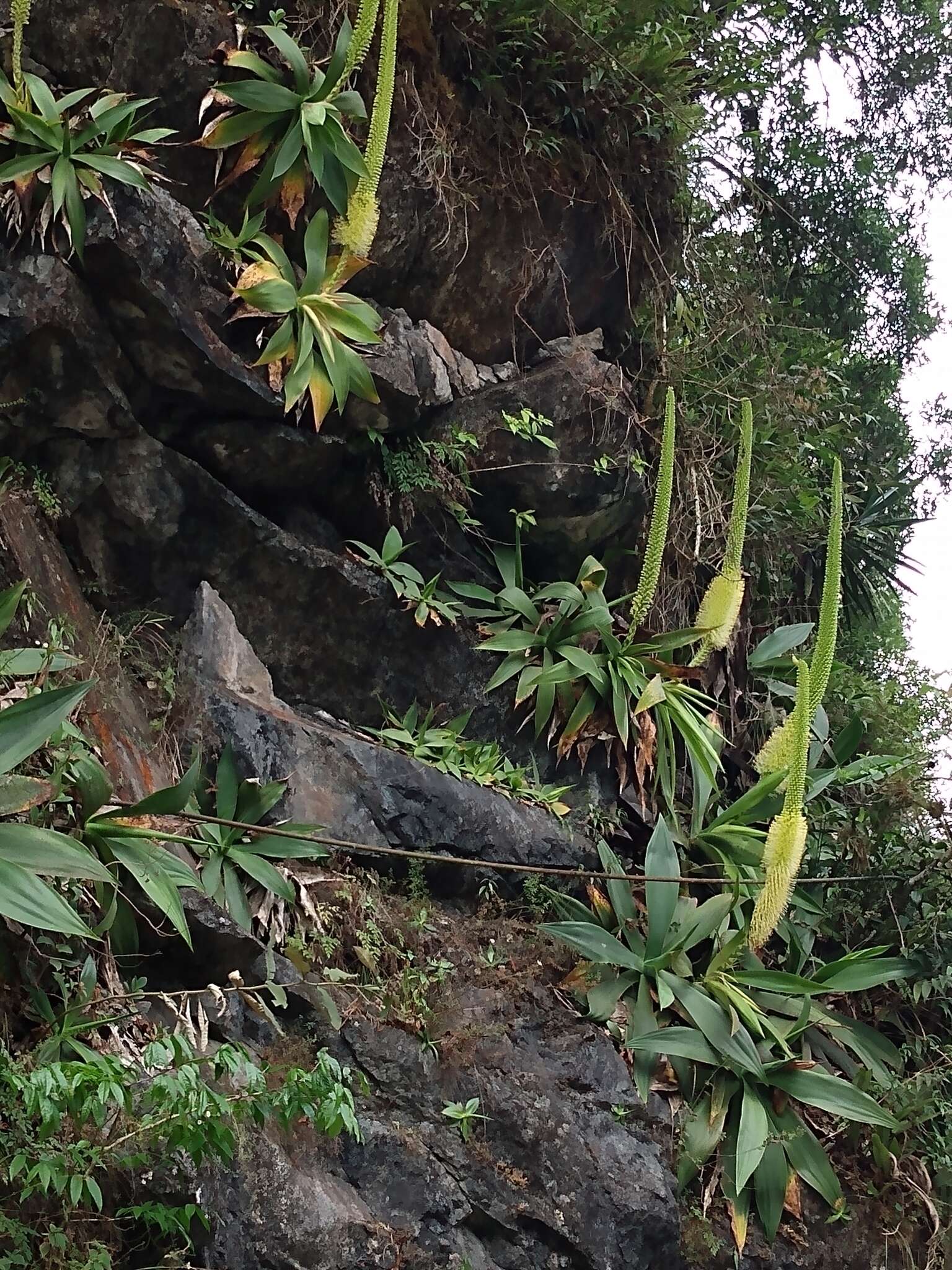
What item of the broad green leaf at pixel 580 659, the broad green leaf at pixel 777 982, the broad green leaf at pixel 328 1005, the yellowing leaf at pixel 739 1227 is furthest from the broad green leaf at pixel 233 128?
the yellowing leaf at pixel 739 1227

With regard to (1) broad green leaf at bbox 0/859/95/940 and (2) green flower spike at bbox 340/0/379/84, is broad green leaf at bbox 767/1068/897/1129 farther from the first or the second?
(2) green flower spike at bbox 340/0/379/84

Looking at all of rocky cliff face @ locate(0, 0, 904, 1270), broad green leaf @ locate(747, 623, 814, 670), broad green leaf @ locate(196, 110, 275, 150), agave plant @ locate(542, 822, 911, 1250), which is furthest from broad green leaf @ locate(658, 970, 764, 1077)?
broad green leaf @ locate(196, 110, 275, 150)

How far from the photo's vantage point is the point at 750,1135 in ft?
12.5

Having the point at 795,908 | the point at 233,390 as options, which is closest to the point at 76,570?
the point at 233,390

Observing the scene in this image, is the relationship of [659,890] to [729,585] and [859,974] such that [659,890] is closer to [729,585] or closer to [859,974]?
[859,974]

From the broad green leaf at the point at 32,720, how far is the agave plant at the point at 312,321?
1.92 m

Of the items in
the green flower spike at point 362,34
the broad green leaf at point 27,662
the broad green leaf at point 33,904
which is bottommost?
the broad green leaf at point 33,904

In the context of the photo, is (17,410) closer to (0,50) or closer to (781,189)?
(0,50)

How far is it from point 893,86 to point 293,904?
269 inches

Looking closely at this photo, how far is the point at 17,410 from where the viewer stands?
3.66 m

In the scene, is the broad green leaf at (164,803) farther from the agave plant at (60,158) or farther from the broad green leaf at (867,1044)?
the broad green leaf at (867,1044)

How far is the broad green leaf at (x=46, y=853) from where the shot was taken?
232 cm

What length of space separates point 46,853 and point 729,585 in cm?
319

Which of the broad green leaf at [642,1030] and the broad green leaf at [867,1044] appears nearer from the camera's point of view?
the broad green leaf at [642,1030]
